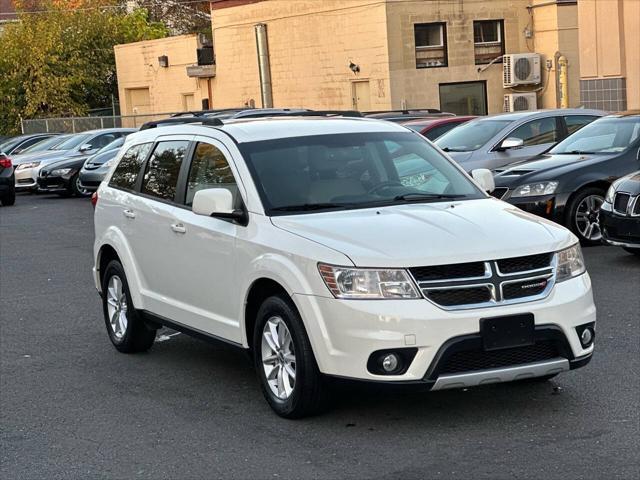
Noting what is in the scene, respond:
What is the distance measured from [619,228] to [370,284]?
666 centimetres

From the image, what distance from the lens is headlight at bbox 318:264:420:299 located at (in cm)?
629

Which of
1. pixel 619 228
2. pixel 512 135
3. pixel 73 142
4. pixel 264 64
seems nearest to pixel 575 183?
pixel 619 228

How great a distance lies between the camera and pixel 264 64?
42.5m

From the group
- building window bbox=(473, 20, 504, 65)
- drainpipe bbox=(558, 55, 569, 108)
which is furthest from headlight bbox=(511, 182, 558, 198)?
building window bbox=(473, 20, 504, 65)

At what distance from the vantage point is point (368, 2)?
3741cm

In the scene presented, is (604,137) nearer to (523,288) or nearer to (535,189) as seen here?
(535,189)

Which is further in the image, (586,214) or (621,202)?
(586,214)

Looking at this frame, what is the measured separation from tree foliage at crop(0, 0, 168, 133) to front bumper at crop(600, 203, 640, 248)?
44.0 m

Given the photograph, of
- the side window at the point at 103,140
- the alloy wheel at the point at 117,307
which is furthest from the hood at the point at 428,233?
the side window at the point at 103,140

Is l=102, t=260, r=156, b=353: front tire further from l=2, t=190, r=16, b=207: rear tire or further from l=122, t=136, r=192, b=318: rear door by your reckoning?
l=2, t=190, r=16, b=207: rear tire

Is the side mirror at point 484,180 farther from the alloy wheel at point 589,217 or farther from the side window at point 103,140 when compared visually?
the side window at point 103,140

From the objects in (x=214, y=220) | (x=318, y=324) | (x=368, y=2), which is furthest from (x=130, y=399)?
(x=368, y=2)

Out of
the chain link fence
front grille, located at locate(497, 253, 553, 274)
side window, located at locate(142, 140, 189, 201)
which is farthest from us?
the chain link fence

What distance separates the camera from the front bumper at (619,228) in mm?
12156
